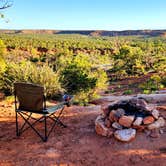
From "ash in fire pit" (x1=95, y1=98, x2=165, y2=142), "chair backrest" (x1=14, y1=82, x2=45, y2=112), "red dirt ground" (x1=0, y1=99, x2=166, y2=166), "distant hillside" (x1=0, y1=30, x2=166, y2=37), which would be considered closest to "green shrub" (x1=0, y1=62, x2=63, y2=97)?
"red dirt ground" (x1=0, y1=99, x2=166, y2=166)

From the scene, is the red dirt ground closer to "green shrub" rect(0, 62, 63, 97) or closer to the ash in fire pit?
the ash in fire pit

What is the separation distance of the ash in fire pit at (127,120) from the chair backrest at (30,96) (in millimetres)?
1095

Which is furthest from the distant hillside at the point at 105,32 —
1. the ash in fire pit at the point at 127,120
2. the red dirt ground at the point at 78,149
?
the red dirt ground at the point at 78,149

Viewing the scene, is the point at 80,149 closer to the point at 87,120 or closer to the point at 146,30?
the point at 87,120

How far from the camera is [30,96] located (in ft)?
15.6

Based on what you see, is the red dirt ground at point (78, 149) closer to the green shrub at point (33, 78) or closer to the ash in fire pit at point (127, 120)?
the ash in fire pit at point (127, 120)

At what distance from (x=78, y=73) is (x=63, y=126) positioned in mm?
8525

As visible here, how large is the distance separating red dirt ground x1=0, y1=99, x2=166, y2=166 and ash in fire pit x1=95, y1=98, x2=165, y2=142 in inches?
4.5

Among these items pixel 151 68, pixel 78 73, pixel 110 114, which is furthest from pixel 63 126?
pixel 151 68

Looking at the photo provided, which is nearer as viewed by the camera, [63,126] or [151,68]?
[63,126]

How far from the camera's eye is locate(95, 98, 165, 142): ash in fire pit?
473 cm

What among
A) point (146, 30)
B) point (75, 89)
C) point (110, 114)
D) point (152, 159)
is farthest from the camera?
point (146, 30)

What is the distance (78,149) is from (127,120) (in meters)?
0.96

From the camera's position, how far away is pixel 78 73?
45.5ft
